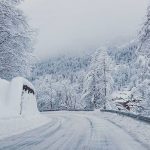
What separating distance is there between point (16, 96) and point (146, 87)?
10.1 meters

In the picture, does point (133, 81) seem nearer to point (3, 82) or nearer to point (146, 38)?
point (146, 38)

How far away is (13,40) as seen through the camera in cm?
2469

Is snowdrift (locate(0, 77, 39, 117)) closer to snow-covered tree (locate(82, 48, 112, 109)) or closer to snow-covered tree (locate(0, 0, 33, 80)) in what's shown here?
snow-covered tree (locate(0, 0, 33, 80))

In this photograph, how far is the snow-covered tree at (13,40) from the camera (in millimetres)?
23719

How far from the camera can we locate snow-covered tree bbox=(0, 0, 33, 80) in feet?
77.8

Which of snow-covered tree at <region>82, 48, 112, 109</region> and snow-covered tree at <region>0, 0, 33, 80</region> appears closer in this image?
snow-covered tree at <region>0, 0, 33, 80</region>

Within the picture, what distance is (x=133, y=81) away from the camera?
92.7 ft

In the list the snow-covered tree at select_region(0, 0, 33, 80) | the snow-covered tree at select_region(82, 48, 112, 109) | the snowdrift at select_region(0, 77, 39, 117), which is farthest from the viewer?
the snow-covered tree at select_region(82, 48, 112, 109)

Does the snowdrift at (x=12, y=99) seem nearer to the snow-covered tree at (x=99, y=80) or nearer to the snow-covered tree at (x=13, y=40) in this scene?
the snow-covered tree at (x=13, y=40)

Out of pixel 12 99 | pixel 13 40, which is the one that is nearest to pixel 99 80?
pixel 13 40

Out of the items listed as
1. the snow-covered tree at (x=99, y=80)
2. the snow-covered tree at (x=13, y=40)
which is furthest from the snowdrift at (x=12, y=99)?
the snow-covered tree at (x=99, y=80)

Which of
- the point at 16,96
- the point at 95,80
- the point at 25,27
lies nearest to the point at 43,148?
the point at 16,96

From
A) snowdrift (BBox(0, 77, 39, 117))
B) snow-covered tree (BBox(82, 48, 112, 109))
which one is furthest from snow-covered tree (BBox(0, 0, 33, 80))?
snow-covered tree (BBox(82, 48, 112, 109))

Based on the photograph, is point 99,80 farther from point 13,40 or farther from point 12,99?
point 12,99
